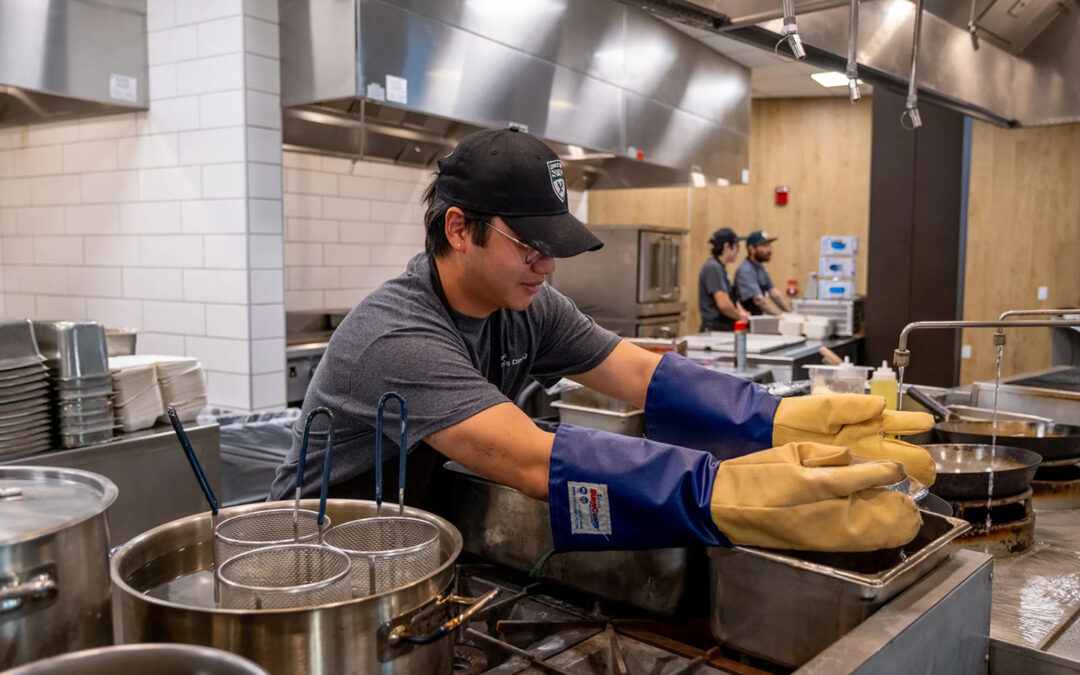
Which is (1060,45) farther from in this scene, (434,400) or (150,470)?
(150,470)

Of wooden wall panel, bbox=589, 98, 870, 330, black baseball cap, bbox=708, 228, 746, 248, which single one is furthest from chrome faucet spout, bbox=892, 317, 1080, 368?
wooden wall panel, bbox=589, 98, 870, 330

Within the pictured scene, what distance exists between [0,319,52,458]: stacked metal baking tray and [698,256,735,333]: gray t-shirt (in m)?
5.49

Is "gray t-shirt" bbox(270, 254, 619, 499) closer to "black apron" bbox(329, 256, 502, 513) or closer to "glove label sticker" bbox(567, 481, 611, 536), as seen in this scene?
"black apron" bbox(329, 256, 502, 513)

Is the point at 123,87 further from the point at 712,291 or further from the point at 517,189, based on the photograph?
the point at 712,291

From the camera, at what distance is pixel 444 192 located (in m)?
1.45

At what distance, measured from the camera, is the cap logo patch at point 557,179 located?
4.67ft

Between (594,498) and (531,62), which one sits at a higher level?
(531,62)

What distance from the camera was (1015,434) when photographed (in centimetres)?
230

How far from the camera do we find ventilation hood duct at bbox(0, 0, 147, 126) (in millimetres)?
3395

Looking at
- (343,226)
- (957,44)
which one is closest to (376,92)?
(343,226)

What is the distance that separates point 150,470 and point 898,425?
1.99m

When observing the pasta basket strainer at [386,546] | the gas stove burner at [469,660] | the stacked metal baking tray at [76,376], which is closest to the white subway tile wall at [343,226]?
the stacked metal baking tray at [76,376]

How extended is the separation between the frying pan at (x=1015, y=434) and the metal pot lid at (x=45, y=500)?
1968mm

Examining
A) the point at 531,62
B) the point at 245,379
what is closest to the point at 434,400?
the point at 245,379
